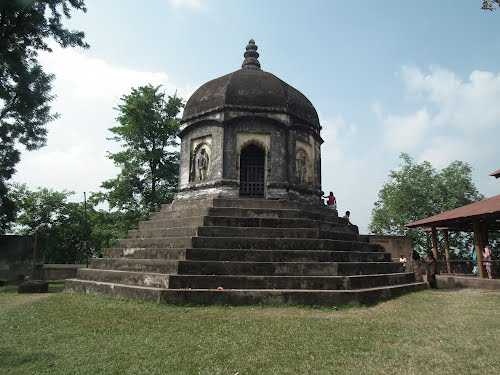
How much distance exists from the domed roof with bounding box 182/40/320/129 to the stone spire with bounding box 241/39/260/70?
0.51m

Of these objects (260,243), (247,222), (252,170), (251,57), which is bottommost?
(260,243)

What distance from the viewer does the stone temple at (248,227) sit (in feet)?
24.7

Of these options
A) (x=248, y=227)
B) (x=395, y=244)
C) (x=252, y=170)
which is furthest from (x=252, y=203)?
(x=395, y=244)

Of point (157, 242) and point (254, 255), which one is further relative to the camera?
point (157, 242)

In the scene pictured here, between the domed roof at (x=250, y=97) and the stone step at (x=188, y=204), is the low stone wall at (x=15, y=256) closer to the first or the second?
the stone step at (x=188, y=204)

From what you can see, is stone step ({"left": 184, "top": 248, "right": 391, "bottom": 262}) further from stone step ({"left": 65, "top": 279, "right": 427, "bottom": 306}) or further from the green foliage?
the green foliage

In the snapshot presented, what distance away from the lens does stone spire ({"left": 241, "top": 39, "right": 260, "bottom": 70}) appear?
43.5 feet

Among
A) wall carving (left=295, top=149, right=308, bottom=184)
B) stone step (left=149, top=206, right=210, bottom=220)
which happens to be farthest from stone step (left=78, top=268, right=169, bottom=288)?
wall carving (left=295, top=149, right=308, bottom=184)

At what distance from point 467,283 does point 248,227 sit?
656 cm

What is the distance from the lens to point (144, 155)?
1864 cm

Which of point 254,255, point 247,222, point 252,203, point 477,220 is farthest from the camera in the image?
point 477,220

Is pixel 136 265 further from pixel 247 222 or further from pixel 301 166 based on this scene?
pixel 301 166

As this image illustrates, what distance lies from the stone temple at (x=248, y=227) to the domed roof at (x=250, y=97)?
0.04 meters

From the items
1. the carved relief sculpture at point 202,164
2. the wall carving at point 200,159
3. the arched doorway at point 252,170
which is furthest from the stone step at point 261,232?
the carved relief sculpture at point 202,164
